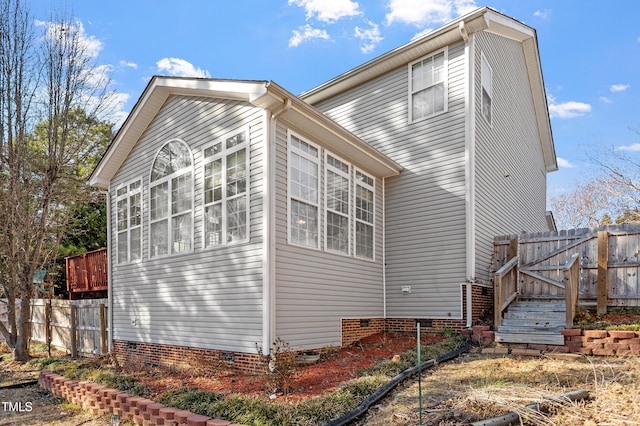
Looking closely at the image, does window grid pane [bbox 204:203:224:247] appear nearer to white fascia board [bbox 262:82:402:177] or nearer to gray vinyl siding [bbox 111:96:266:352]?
gray vinyl siding [bbox 111:96:266:352]

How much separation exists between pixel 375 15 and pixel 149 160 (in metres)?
7.42

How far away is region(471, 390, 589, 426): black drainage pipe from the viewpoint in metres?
3.64

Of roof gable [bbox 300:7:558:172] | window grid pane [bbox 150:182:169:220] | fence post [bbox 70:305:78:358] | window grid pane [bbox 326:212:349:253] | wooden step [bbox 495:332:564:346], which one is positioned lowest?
fence post [bbox 70:305:78:358]

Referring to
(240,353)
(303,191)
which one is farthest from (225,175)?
(240,353)

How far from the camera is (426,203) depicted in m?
9.91

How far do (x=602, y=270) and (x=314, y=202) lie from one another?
596 cm

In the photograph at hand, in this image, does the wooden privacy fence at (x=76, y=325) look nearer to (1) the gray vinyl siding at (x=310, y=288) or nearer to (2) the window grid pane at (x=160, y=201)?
(2) the window grid pane at (x=160, y=201)

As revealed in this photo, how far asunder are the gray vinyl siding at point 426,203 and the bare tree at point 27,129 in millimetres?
8927

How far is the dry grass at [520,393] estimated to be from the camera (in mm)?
3787

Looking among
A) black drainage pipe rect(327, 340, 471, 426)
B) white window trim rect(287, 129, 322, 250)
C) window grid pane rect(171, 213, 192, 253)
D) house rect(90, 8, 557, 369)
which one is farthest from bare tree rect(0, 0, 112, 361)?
black drainage pipe rect(327, 340, 471, 426)

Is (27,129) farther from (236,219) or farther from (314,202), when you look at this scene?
(314,202)

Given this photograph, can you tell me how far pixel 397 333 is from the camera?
9742 millimetres

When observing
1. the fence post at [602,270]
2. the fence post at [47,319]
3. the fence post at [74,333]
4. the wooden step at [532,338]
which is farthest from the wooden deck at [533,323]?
the fence post at [47,319]

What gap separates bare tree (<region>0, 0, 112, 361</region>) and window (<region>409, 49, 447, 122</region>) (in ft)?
30.8
